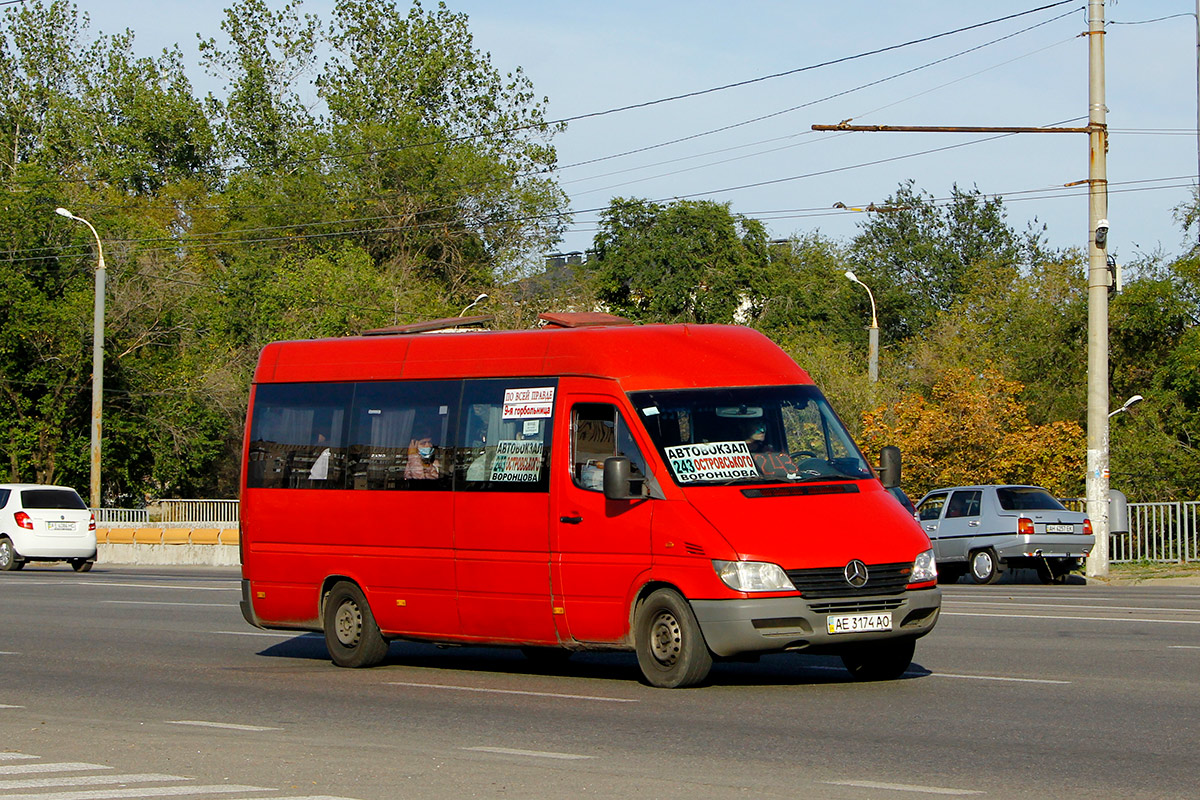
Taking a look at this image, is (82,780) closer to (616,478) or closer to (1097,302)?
(616,478)

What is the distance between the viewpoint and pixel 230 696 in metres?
12.2

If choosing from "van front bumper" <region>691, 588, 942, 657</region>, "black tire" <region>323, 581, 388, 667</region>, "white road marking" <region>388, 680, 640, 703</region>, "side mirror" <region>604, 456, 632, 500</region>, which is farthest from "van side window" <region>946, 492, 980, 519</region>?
→ "side mirror" <region>604, 456, 632, 500</region>

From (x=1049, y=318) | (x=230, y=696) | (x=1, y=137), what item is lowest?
(x=230, y=696)

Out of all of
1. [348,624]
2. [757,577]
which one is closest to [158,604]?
[348,624]

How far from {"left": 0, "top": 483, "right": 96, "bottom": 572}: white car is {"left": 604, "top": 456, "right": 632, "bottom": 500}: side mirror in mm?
25147

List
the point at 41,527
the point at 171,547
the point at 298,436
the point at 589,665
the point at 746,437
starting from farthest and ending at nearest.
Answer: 1. the point at 171,547
2. the point at 41,527
3. the point at 298,436
4. the point at 589,665
5. the point at 746,437

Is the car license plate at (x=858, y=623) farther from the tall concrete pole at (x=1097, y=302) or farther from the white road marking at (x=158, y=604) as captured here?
the tall concrete pole at (x=1097, y=302)

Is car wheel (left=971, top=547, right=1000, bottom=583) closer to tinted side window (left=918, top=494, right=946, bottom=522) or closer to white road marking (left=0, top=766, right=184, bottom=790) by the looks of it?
tinted side window (left=918, top=494, right=946, bottom=522)

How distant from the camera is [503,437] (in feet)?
42.6

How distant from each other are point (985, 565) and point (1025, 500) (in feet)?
4.18

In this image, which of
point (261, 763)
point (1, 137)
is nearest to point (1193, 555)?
point (261, 763)

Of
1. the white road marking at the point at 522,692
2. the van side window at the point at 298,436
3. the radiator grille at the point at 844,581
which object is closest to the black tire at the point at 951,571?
the van side window at the point at 298,436

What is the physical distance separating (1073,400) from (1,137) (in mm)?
55482

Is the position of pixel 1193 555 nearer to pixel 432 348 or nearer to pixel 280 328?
pixel 432 348
